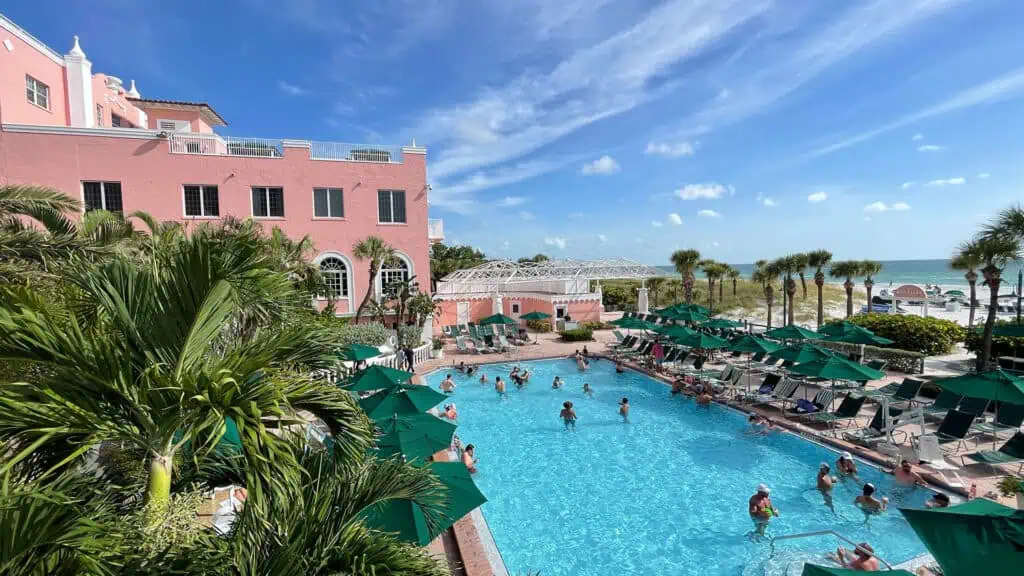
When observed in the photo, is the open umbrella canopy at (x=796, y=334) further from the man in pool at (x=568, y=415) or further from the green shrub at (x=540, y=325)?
the green shrub at (x=540, y=325)

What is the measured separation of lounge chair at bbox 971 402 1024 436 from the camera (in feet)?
33.0

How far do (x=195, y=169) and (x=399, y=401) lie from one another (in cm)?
1771

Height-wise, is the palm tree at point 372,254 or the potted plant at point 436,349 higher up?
the palm tree at point 372,254

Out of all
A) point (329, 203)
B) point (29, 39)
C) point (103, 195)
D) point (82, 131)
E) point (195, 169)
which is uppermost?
point (29, 39)

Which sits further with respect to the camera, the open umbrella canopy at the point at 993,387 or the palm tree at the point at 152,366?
the open umbrella canopy at the point at 993,387

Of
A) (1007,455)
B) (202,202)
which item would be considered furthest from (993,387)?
(202,202)

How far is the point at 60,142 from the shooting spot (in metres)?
18.8

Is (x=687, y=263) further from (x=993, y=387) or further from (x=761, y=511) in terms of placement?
(x=761, y=511)

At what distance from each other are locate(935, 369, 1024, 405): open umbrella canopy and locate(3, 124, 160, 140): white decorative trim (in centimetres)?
2751

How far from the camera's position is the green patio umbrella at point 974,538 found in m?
4.01

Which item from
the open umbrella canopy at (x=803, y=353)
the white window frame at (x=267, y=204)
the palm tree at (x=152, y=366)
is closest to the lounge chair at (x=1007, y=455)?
the open umbrella canopy at (x=803, y=353)

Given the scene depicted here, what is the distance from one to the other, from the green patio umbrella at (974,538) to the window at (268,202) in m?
23.2

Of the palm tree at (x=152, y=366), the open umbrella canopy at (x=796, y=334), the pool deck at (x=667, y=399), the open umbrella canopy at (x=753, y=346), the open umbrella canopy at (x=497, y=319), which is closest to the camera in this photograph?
the palm tree at (x=152, y=366)

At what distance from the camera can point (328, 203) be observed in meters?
22.3
